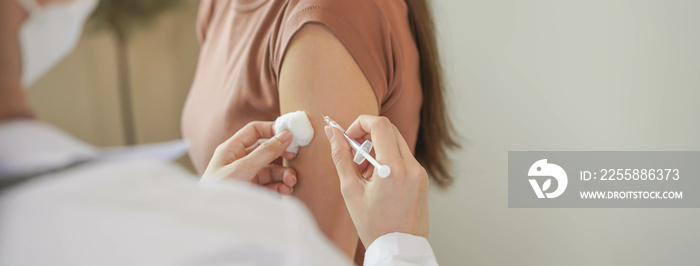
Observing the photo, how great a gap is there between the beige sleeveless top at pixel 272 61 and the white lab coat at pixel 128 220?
47cm

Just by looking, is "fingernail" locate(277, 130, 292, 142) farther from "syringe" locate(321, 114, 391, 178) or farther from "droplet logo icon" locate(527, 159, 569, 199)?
"droplet logo icon" locate(527, 159, 569, 199)

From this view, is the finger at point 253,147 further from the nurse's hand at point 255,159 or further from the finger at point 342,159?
the finger at point 342,159

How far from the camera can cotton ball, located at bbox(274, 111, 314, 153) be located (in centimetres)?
73

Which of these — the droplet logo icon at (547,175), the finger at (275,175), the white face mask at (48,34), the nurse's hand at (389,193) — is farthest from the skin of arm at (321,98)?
the droplet logo icon at (547,175)

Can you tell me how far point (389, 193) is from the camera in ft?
1.90

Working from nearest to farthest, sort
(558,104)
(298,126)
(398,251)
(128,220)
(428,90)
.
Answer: (128,220)
(398,251)
(298,126)
(428,90)
(558,104)

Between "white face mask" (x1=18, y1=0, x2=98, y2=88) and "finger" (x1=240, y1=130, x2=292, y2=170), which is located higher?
"white face mask" (x1=18, y1=0, x2=98, y2=88)

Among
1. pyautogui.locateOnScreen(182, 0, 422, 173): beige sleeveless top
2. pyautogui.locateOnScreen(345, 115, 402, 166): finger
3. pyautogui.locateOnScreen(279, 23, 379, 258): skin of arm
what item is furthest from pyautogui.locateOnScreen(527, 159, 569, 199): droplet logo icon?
pyautogui.locateOnScreen(345, 115, 402, 166): finger

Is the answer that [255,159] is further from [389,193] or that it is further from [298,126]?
[389,193]

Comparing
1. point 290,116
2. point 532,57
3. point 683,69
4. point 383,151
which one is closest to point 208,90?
point 290,116

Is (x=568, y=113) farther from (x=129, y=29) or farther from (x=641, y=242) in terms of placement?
(x=129, y=29)

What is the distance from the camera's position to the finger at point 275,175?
775mm

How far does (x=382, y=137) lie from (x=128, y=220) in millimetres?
357

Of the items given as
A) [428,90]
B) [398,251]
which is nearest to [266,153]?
[398,251]
